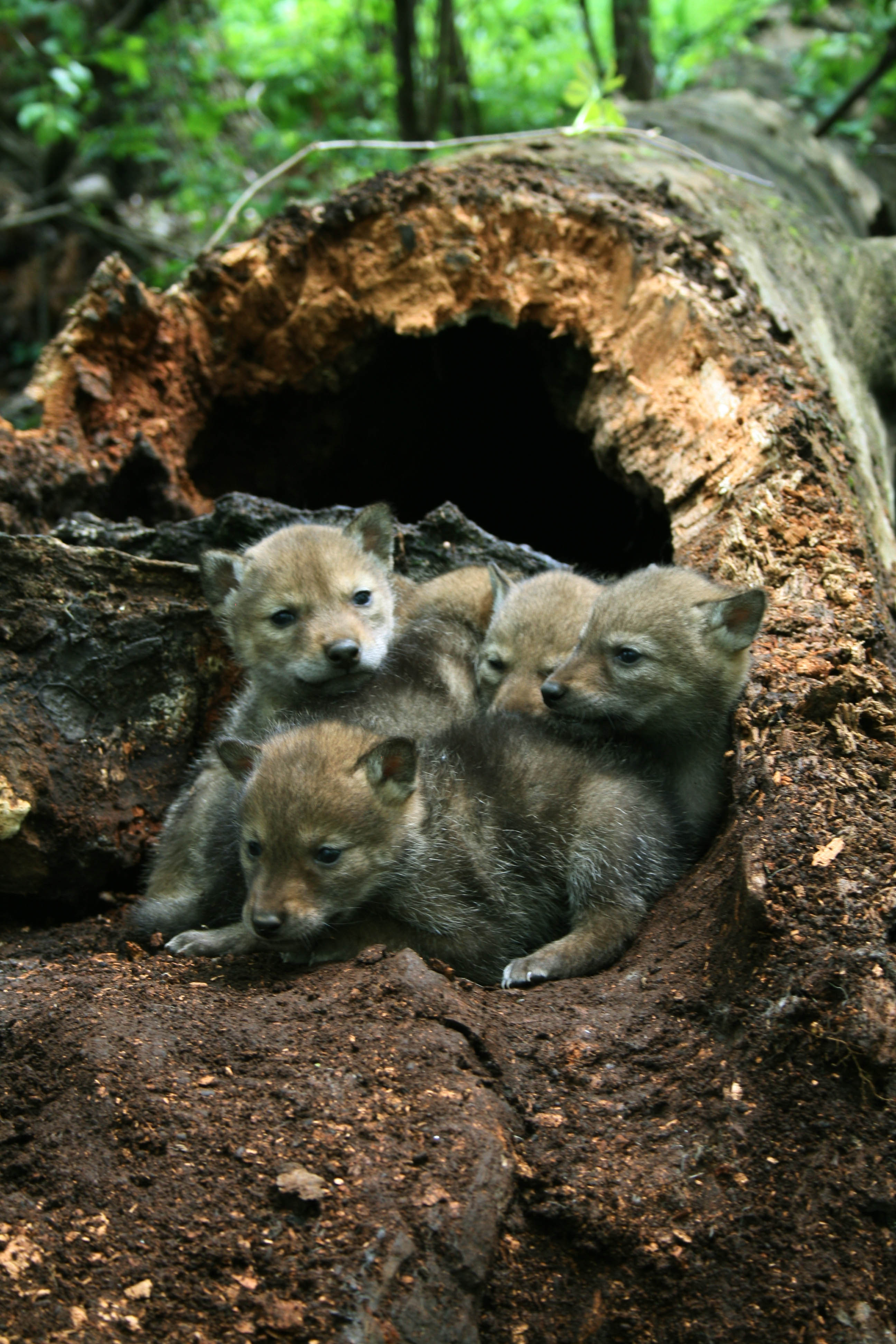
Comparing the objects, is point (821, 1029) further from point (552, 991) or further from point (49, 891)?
point (49, 891)

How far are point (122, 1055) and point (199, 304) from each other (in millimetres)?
4046

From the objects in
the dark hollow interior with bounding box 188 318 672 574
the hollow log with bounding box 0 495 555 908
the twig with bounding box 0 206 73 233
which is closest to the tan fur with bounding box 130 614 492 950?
the hollow log with bounding box 0 495 555 908

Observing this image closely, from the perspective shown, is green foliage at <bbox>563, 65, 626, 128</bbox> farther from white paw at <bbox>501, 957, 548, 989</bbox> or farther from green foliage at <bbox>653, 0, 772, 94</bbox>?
white paw at <bbox>501, 957, 548, 989</bbox>

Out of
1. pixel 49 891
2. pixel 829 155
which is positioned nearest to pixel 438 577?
pixel 49 891

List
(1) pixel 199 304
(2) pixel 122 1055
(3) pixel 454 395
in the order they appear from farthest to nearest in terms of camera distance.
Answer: (3) pixel 454 395, (1) pixel 199 304, (2) pixel 122 1055

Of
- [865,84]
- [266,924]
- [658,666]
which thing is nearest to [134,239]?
[865,84]

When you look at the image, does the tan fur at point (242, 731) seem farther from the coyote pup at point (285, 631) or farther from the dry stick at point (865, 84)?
the dry stick at point (865, 84)

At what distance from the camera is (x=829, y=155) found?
7418 mm

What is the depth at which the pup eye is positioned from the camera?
10.2 feet

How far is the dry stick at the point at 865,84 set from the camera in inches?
303

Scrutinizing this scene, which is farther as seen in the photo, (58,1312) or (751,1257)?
(751,1257)

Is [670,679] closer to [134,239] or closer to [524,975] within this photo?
[524,975]

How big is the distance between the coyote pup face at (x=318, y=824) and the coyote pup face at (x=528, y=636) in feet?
2.67

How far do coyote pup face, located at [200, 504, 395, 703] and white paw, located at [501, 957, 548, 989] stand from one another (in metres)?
1.34
